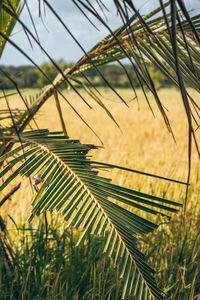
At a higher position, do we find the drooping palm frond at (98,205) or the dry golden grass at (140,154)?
the dry golden grass at (140,154)

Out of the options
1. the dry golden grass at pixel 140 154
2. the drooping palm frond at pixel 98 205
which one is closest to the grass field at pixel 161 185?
the dry golden grass at pixel 140 154

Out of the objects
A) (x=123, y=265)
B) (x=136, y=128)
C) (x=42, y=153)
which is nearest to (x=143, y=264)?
(x=123, y=265)

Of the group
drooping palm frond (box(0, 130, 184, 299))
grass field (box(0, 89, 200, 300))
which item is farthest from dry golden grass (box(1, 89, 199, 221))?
drooping palm frond (box(0, 130, 184, 299))

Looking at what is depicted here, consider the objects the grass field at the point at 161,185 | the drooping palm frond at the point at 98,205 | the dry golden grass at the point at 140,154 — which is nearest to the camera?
the drooping palm frond at the point at 98,205

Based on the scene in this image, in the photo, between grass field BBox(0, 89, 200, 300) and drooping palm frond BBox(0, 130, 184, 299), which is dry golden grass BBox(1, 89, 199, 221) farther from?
drooping palm frond BBox(0, 130, 184, 299)

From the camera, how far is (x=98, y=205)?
0.92 m

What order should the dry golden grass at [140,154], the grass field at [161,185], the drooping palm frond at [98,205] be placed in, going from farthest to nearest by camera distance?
1. the dry golden grass at [140,154]
2. the grass field at [161,185]
3. the drooping palm frond at [98,205]

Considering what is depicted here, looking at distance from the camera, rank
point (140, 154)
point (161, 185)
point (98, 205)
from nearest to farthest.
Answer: point (98, 205) < point (161, 185) < point (140, 154)

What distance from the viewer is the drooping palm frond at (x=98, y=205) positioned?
0.86 metres

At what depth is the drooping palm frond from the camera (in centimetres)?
86

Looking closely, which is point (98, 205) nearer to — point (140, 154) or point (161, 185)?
point (161, 185)

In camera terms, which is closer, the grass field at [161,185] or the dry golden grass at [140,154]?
the grass field at [161,185]

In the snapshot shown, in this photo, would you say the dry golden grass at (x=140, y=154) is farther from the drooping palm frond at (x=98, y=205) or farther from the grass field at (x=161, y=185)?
the drooping palm frond at (x=98, y=205)

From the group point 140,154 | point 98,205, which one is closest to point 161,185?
point 98,205
